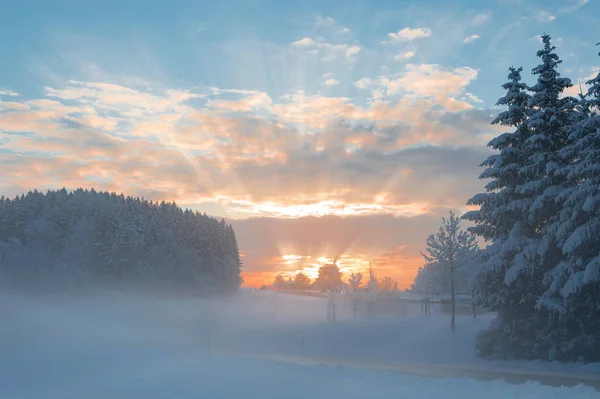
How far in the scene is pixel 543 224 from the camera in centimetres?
3078

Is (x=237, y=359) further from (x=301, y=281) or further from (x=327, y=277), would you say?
(x=301, y=281)

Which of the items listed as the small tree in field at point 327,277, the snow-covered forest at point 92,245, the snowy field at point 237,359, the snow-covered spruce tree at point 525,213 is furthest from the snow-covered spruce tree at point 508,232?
the small tree in field at point 327,277

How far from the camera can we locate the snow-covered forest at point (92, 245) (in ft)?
268

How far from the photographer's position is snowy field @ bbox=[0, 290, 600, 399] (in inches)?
665

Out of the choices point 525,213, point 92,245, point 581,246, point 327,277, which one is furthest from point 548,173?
point 327,277

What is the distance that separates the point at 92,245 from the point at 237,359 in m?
65.1

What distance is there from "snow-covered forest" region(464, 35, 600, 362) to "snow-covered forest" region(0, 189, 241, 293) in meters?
64.4

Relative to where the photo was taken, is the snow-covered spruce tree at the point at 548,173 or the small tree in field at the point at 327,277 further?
the small tree in field at the point at 327,277

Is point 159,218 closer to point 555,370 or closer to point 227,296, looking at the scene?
point 227,296

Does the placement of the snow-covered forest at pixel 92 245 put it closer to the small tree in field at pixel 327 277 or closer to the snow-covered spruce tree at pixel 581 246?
the small tree in field at pixel 327 277

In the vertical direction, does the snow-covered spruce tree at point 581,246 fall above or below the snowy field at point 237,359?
above

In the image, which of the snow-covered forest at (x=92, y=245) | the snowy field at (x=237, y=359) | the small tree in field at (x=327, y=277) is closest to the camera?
the snowy field at (x=237, y=359)

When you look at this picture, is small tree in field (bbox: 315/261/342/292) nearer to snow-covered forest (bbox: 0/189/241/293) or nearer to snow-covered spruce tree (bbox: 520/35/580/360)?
snow-covered forest (bbox: 0/189/241/293)

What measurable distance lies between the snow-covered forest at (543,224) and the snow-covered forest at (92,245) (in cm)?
6445
